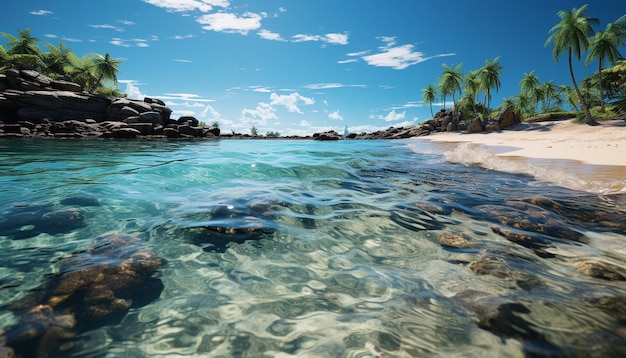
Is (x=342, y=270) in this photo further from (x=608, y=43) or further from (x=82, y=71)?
(x=82, y=71)

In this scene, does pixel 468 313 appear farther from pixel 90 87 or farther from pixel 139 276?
pixel 90 87

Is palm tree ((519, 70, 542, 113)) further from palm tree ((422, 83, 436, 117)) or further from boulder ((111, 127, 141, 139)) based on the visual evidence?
boulder ((111, 127, 141, 139))

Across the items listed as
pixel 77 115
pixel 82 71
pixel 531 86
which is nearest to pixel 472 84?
pixel 531 86

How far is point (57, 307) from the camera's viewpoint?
1.64 meters

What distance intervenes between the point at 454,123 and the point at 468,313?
40.3 m

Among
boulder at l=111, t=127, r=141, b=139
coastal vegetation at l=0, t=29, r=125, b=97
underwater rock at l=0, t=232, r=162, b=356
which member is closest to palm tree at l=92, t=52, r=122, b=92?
coastal vegetation at l=0, t=29, r=125, b=97

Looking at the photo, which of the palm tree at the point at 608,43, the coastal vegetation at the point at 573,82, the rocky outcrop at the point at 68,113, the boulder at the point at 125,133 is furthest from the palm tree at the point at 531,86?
the boulder at the point at 125,133

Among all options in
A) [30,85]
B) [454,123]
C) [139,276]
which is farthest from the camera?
[454,123]

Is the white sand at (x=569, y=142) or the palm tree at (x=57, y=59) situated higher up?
the palm tree at (x=57, y=59)

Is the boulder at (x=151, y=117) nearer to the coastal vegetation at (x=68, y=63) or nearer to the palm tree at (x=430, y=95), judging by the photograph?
the coastal vegetation at (x=68, y=63)

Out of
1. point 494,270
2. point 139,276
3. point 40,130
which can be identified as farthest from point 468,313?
point 40,130

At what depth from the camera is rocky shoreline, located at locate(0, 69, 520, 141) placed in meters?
23.9

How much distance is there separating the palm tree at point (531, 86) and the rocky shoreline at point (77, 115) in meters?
18.2

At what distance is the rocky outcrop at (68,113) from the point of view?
23.8 metres
